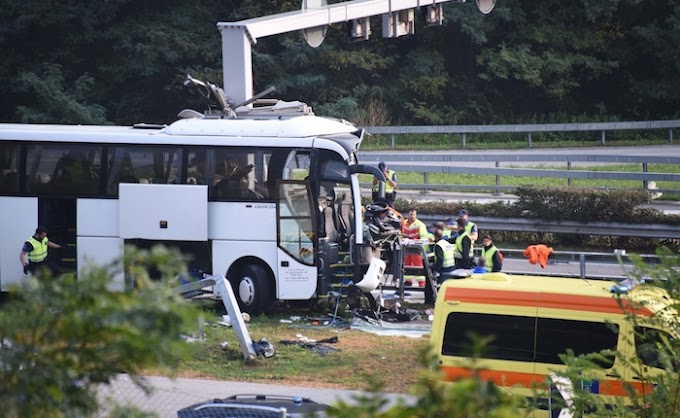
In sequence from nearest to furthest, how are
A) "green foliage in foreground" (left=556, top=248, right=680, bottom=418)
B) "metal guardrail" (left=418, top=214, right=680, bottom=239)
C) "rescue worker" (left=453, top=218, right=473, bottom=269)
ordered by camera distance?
"green foliage in foreground" (left=556, top=248, right=680, bottom=418) < "rescue worker" (left=453, top=218, right=473, bottom=269) < "metal guardrail" (left=418, top=214, right=680, bottom=239)

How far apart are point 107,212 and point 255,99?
3.32 metres

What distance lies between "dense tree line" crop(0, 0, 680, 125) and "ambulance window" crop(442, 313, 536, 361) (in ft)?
90.7

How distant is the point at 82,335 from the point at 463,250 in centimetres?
1418

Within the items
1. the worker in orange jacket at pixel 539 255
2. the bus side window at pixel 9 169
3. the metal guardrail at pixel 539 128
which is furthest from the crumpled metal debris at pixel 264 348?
the metal guardrail at pixel 539 128

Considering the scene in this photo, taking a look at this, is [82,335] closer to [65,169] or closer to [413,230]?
[65,169]

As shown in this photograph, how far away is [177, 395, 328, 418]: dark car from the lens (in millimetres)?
10109

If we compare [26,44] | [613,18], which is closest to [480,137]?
[613,18]

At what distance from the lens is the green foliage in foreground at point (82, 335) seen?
177 inches

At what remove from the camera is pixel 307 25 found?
21.9 metres

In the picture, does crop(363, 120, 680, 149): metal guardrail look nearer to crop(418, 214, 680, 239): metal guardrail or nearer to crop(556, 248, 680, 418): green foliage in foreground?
crop(418, 214, 680, 239): metal guardrail

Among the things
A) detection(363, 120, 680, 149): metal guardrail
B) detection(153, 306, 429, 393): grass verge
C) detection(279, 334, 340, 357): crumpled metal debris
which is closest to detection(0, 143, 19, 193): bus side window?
detection(153, 306, 429, 393): grass verge

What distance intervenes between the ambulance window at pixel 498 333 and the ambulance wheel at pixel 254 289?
648cm

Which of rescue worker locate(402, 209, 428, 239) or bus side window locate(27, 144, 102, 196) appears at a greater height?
bus side window locate(27, 144, 102, 196)

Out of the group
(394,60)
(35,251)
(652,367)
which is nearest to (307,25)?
(35,251)
